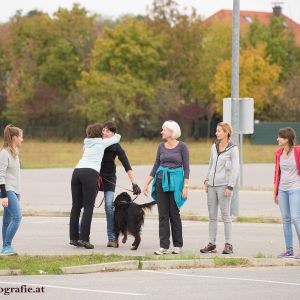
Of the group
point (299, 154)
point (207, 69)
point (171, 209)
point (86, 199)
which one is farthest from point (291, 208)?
point (207, 69)

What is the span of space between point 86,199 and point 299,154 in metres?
3.11

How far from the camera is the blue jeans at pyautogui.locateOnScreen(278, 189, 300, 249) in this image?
43.5 ft

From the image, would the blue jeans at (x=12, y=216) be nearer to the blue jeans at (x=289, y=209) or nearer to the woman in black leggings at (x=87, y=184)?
the woman in black leggings at (x=87, y=184)

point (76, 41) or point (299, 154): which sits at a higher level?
point (76, 41)

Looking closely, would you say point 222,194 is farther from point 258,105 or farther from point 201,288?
point 258,105

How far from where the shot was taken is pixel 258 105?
81688 millimetres

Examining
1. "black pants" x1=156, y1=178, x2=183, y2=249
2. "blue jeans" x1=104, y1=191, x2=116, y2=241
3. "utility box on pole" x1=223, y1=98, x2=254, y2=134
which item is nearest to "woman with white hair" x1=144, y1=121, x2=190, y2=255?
"black pants" x1=156, y1=178, x2=183, y2=249

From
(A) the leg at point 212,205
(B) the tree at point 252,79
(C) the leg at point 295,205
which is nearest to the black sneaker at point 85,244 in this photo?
(A) the leg at point 212,205

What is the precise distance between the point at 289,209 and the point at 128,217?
Result: 2.29 m

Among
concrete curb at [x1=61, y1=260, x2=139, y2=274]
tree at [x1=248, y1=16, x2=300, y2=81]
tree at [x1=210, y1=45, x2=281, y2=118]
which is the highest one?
tree at [x1=248, y1=16, x2=300, y2=81]

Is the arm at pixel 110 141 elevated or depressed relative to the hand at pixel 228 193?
elevated

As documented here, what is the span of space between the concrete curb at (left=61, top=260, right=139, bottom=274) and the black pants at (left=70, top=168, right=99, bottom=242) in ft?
7.88

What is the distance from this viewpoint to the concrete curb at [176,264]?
1206 centimetres

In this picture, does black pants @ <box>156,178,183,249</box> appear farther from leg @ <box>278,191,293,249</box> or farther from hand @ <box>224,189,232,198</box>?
leg @ <box>278,191,293,249</box>
